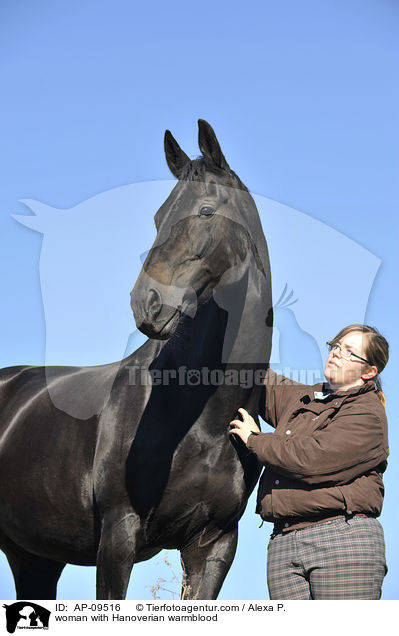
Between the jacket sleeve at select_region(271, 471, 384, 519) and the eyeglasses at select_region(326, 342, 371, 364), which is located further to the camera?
the eyeglasses at select_region(326, 342, 371, 364)

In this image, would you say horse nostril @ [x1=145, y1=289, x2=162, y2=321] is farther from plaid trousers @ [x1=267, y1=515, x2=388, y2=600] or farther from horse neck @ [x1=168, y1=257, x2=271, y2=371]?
plaid trousers @ [x1=267, y1=515, x2=388, y2=600]

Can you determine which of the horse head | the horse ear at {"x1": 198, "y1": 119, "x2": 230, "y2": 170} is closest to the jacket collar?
the horse head

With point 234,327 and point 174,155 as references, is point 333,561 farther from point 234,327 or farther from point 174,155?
point 174,155

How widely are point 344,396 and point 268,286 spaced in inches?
29.5

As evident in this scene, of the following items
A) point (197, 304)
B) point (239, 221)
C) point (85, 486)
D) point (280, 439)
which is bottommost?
point (85, 486)

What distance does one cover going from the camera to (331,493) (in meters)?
3.54

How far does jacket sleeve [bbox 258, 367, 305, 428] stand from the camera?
4.15 meters

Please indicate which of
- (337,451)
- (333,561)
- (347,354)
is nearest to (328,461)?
(337,451)

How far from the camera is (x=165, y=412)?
395 cm

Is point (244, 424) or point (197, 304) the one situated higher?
point (197, 304)

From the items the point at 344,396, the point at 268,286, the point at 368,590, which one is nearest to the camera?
the point at 368,590
